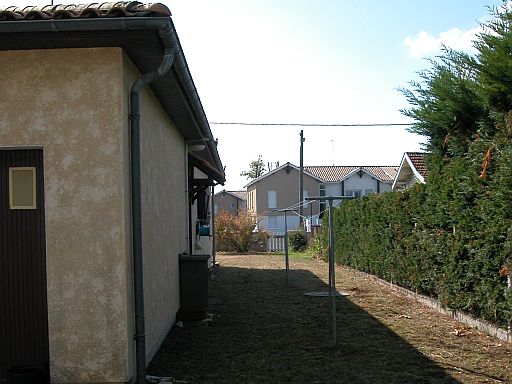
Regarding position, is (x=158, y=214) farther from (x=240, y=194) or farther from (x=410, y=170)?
(x=240, y=194)

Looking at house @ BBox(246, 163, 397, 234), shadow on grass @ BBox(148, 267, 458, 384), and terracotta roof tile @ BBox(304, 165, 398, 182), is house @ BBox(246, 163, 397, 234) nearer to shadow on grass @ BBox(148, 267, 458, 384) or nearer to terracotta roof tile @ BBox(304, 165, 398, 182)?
terracotta roof tile @ BBox(304, 165, 398, 182)

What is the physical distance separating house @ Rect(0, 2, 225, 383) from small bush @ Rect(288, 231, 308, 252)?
28.1 metres

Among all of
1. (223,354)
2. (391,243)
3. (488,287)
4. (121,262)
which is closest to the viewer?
(121,262)

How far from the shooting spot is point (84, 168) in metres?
5.14

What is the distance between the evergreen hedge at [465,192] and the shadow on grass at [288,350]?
1.39 meters

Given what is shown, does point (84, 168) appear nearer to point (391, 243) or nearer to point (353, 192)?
point (391, 243)

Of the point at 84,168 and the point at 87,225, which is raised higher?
the point at 84,168

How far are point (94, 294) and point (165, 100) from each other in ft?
10.3

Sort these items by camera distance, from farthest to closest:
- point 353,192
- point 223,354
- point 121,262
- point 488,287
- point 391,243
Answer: point 353,192 < point 391,243 < point 488,287 < point 223,354 < point 121,262

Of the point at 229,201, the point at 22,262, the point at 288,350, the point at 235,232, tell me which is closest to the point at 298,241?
the point at 235,232

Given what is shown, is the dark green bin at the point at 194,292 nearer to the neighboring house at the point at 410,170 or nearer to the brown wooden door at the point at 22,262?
the brown wooden door at the point at 22,262

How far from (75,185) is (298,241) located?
28750 mm

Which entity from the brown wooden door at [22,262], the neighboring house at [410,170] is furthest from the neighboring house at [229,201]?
the brown wooden door at [22,262]

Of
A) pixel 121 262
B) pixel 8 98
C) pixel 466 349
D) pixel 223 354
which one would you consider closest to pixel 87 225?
pixel 121 262
